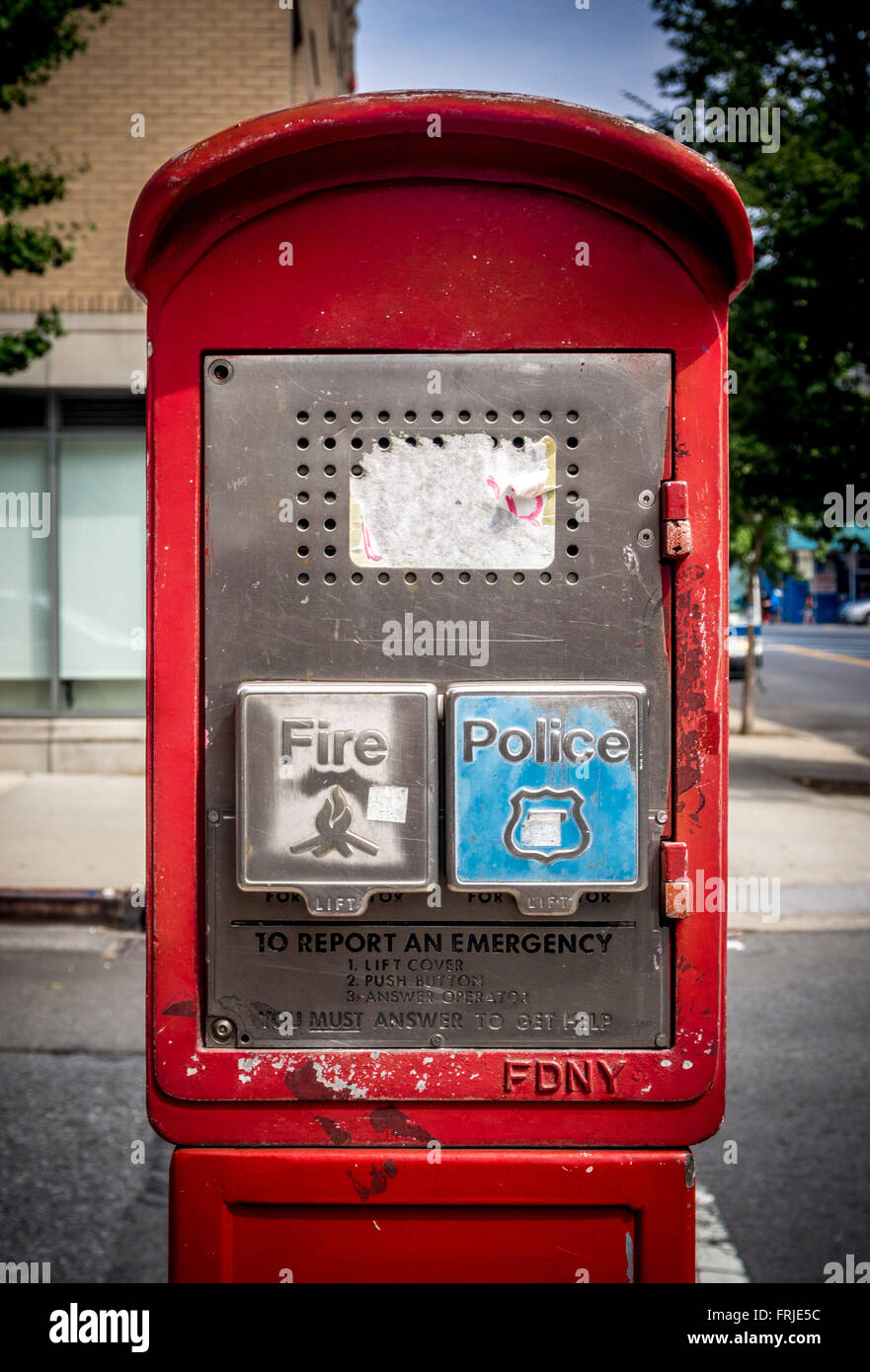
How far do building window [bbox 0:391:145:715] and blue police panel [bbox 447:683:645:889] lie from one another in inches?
371

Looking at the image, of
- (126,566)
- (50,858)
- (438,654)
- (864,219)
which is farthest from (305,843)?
(126,566)

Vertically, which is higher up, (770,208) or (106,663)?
(770,208)

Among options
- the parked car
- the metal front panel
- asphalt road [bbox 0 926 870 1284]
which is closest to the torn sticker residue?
the metal front panel

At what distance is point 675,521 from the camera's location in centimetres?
164

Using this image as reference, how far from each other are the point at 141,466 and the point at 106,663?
186cm

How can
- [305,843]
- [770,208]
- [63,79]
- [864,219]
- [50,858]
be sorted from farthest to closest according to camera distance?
[63,79] → [770,208] → [864,219] → [50,858] → [305,843]

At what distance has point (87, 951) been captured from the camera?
19.8 feet

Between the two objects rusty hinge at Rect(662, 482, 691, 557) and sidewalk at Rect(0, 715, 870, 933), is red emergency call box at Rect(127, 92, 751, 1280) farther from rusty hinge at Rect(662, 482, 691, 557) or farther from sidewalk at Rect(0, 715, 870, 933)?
sidewalk at Rect(0, 715, 870, 933)

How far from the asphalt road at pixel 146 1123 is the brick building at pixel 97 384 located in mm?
5239

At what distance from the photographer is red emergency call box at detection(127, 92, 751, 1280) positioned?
1.65 m

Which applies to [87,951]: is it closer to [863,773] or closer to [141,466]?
[141,466]

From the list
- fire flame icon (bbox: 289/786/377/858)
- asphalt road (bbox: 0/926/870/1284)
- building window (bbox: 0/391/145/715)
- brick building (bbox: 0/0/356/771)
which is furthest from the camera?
building window (bbox: 0/391/145/715)
